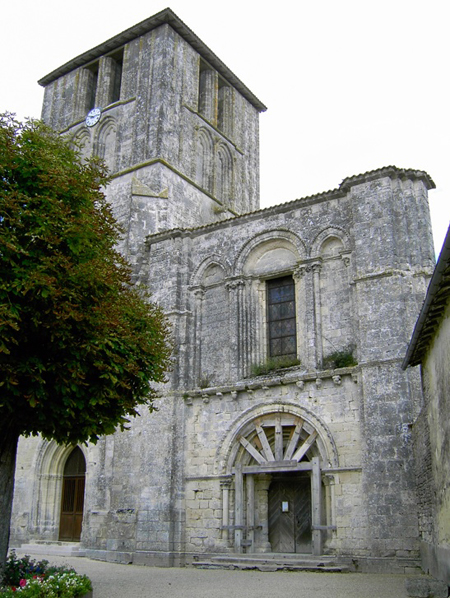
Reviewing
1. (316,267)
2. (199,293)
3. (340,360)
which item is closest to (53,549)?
(199,293)

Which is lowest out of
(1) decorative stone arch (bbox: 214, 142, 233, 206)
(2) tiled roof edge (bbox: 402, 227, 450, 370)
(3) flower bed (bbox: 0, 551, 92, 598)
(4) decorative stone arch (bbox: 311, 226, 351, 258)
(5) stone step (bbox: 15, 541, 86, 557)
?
(5) stone step (bbox: 15, 541, 86, 557)

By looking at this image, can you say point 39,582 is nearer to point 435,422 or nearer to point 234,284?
point 435,422

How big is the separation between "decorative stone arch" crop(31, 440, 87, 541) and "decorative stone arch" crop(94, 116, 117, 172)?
9.66 metres

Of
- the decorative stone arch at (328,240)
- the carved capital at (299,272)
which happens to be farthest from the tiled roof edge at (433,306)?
the carved capital at (299,272)

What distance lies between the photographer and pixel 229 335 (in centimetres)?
1580

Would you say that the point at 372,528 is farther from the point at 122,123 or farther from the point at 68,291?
the point at 122,123

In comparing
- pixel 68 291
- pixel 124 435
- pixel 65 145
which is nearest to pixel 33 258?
pixel 68 291

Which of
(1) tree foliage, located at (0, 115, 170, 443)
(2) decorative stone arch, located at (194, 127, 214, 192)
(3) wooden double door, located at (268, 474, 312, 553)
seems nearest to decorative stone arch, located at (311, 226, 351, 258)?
(3) wooden double door, located at (268, 474, 312, 553)

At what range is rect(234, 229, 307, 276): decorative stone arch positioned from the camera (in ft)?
51.4

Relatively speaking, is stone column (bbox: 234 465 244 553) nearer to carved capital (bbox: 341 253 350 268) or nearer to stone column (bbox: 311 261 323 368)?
stone column (bbox: 311 261 323 368)

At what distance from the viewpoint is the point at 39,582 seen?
25.4ft

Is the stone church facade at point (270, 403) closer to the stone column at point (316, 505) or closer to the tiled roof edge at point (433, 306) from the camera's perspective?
the stone column at point (316, 505)

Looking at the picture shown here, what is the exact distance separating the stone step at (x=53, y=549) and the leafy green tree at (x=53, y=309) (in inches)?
315

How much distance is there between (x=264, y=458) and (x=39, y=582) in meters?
7.22
